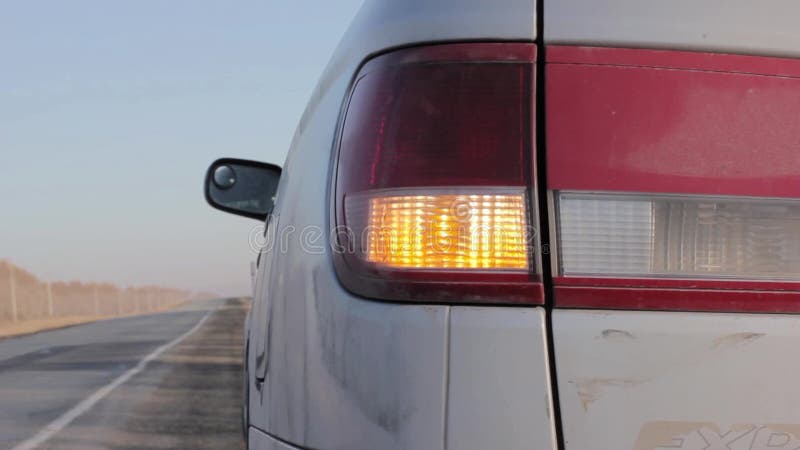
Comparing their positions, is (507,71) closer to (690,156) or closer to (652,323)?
(690,156)

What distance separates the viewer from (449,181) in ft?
5.64

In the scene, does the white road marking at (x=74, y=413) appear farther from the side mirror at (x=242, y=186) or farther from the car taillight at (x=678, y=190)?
the car taillight at (x=678, y=190)

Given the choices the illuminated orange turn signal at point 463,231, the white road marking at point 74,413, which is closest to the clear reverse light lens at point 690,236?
the illuminated orange turn signal at point 463,231

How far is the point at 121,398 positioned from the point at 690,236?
878 cm

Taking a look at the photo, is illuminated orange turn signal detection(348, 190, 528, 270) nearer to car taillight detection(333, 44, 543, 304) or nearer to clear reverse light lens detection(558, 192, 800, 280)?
car taillight detection(333, 44, 543, 304)

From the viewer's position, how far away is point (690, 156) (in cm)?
168

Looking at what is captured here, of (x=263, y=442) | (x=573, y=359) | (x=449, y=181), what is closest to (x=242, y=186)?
(x=263, y=442)

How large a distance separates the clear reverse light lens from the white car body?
8 centimetres

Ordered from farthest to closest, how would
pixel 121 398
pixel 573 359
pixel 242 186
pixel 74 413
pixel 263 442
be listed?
pixel 121 398, pixel 74 413, pixel 242 186, pixel 263 442, pixel 573 359

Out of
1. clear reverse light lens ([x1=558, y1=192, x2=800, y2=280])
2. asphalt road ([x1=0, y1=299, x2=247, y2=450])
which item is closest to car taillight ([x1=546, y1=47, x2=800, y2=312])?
clear reverse light lens ([x1=558, y1=192, x2=800, y2=280])

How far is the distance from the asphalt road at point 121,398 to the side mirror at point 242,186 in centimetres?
357

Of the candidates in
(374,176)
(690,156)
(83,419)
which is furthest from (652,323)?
(83,419)

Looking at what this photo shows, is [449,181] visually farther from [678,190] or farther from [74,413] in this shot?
[74,413]

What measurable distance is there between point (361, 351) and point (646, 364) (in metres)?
0.48
